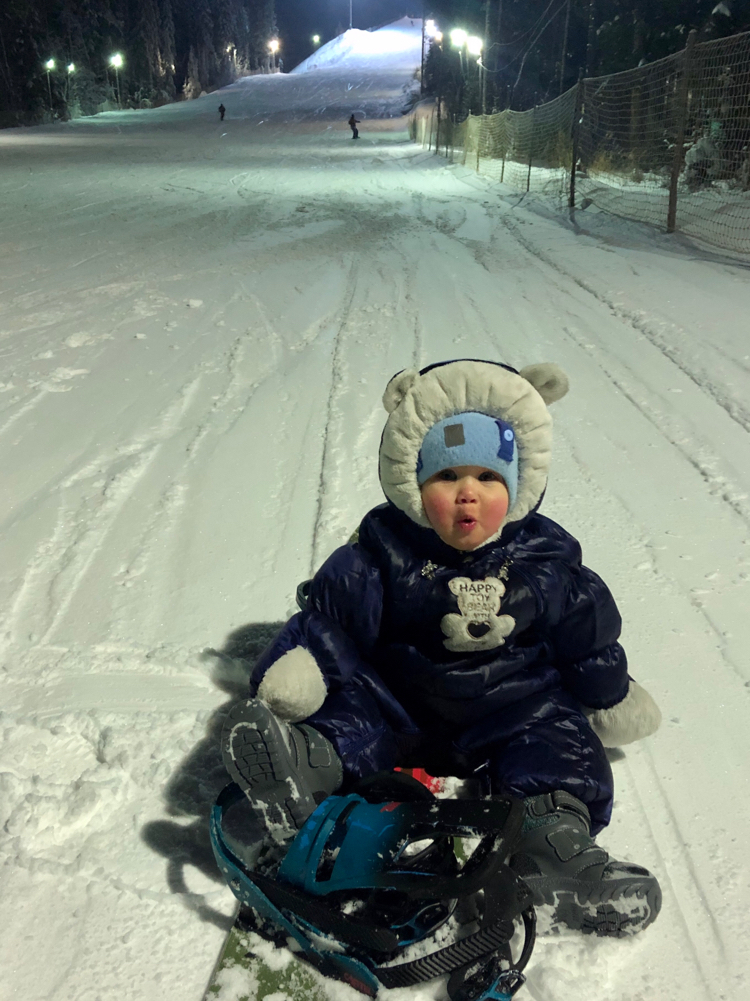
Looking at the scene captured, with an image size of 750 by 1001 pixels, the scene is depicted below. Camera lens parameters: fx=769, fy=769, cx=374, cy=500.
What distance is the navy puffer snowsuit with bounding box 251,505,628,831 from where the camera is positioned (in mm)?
1695

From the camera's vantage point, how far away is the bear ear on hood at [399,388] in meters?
1.67

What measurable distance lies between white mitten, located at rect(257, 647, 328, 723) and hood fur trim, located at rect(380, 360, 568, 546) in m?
0.40

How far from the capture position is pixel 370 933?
4.29ft

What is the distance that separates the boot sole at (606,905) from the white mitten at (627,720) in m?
0.40

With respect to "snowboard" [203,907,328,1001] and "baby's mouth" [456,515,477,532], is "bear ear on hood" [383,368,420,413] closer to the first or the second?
"baby's mouth" [456,515,477,532]

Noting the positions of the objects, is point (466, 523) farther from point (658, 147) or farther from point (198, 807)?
point (658, 147)

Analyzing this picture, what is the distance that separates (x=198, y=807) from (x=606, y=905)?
0.89 meters

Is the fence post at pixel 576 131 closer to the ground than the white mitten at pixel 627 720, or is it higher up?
higher up

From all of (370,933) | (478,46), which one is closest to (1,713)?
(370,933)

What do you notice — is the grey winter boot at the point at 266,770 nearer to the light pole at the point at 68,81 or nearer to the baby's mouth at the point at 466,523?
the baby's mouth at the point at 466,523

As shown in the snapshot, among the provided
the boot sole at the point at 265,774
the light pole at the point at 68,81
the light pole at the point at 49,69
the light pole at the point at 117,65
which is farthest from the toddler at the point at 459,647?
the light pole at the point at 117,65

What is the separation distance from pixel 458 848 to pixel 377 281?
5.23 meters

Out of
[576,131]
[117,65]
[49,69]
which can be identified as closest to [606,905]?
[576,131]

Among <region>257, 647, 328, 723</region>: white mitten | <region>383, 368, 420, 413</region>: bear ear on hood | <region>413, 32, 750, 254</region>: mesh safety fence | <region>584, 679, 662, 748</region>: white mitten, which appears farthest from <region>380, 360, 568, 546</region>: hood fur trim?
<region>413, 32, 750, 254</region>: mesh safety fence
